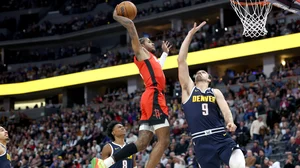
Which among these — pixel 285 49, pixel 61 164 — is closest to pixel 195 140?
pixel 61 164

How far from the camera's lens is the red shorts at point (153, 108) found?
8438mm

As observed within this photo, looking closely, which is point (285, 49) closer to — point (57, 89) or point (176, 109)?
point (176, 109)

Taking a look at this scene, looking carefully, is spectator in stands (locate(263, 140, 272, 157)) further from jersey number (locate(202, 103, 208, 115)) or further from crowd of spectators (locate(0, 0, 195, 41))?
crowd of spectators (locate(0, 0, 195, 41))

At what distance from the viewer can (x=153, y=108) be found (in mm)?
8500

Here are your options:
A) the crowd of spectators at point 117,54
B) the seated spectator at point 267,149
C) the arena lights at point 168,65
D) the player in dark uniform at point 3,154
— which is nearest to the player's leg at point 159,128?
the player in dark uniform at point 3,154

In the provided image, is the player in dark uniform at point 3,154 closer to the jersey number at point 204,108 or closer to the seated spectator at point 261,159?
the jersey number at point 204,108

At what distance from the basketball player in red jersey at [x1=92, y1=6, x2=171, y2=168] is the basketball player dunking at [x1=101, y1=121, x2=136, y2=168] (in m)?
1.19

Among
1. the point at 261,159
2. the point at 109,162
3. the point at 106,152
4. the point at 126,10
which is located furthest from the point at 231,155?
the point at 261,159

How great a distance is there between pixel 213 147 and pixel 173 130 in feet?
47.2

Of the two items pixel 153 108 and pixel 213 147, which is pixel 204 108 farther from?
pixel 153 108

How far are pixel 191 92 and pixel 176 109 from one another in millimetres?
17079

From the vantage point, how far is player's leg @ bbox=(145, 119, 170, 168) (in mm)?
8312

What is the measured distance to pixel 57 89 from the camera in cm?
4056

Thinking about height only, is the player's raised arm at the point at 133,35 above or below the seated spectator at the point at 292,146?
above
